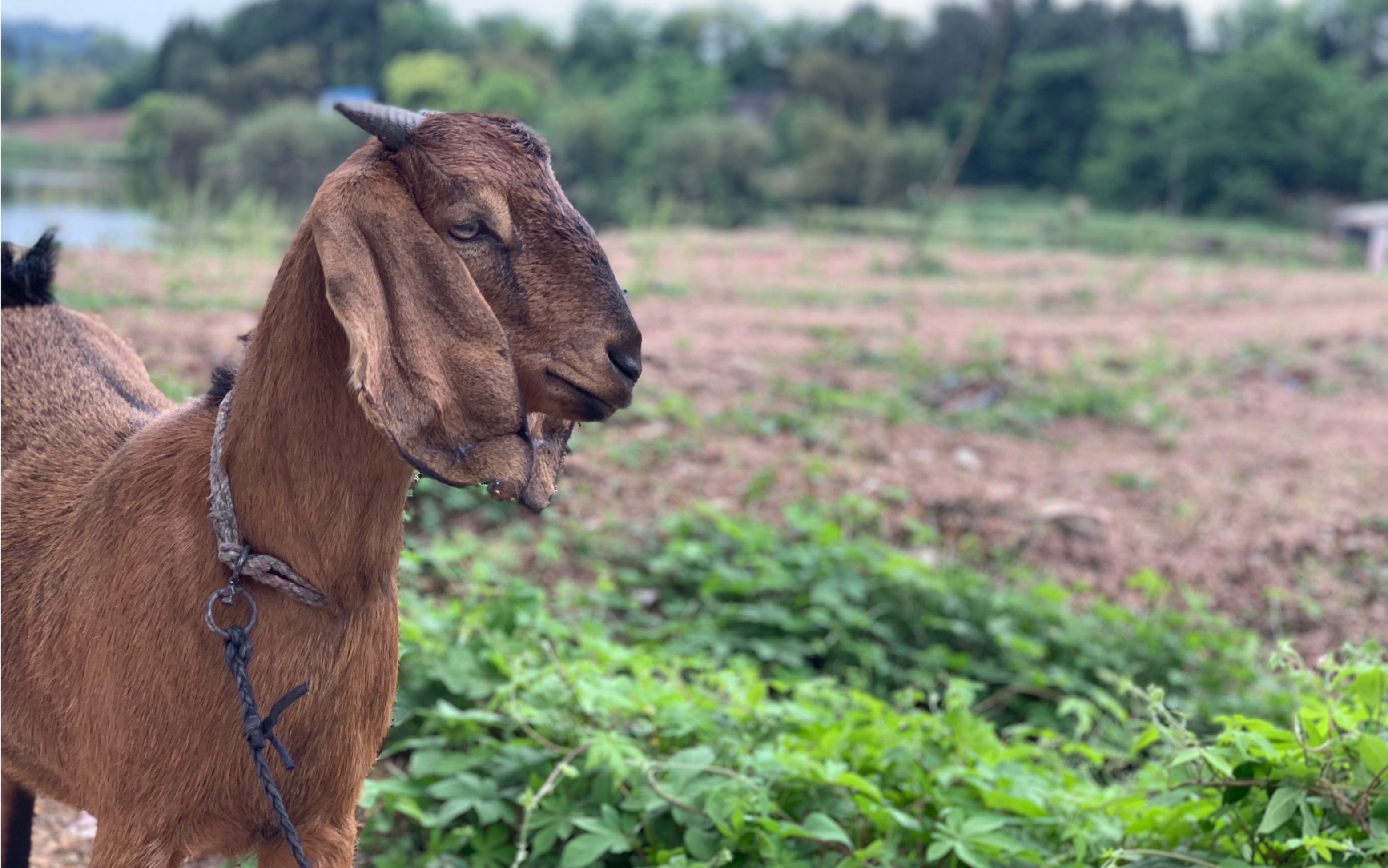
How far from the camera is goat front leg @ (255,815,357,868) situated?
5.17 ft

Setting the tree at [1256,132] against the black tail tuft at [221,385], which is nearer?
the black tail tuft at [221,385]

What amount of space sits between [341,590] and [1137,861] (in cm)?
162

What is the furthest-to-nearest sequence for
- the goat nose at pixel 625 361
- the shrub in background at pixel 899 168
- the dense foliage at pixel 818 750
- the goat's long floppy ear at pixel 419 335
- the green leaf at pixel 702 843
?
the shrub in background at pixel 899 168
the green leaf at pixel 702 843
the dense foliage at pixel 818 750
the goat nose at pixel 625 361
the goat's long floppy ear at pixel 419 335

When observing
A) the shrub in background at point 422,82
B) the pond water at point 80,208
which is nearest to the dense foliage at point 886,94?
the shrub in background at point 422,82

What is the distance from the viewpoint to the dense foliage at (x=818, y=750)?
2.25 m

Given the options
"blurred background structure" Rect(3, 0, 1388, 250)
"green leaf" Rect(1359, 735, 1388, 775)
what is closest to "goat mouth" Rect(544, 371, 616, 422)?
"green leaf" Rect(1359, 735, 1388, 775)

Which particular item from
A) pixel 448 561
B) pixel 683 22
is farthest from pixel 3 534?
pixel 683 22

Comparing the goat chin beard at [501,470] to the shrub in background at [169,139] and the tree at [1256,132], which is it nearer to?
the shrub in background at [169,139]

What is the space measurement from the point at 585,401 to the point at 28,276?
51.7 inches

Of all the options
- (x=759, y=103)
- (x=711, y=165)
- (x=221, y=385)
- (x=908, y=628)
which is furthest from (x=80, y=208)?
(x=759, y=103)

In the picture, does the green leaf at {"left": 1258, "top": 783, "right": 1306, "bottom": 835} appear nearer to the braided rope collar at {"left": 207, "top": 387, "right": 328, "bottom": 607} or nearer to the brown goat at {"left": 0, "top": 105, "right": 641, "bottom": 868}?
the brown goat at {"left": 0, "top": 105, "right": 641, "bottom": 868}

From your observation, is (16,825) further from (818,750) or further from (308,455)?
(818,750)

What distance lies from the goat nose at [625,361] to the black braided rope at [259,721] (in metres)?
0.56

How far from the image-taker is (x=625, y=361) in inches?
53.0
